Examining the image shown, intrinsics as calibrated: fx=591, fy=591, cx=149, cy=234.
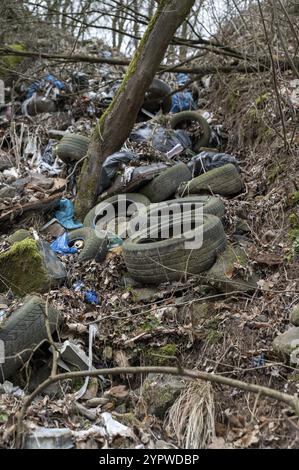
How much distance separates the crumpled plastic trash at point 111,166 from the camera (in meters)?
7.55

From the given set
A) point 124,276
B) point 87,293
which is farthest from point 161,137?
point 87,293

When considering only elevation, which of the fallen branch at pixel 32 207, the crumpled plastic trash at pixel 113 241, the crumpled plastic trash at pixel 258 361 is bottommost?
the crumpled plastic trash at pixel 258 361

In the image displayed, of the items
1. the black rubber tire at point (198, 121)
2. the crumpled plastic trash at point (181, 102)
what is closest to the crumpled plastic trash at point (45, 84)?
the crumpled plastic trash at point (181, 102)

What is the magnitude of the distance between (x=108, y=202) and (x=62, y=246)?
100cm

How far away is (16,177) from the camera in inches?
328

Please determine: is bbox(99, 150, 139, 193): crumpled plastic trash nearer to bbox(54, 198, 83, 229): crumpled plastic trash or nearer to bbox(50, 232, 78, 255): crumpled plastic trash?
bbox(54, 198, 83, 229): crumpled plastic trash

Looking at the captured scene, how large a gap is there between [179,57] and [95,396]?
7340mm

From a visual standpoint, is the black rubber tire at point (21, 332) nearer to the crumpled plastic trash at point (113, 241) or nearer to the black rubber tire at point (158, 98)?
the crumpled plastic trash at point (113, 241)

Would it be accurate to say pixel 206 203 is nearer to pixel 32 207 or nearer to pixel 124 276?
pixel 124 276

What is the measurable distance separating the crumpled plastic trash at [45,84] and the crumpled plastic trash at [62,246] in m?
4.56

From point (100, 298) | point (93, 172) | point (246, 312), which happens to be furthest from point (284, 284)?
point (93, 172)

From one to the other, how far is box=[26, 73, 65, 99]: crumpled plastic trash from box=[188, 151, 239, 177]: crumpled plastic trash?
3897mm

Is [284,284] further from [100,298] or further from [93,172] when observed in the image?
[93,172]

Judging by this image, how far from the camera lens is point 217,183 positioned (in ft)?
23.2
